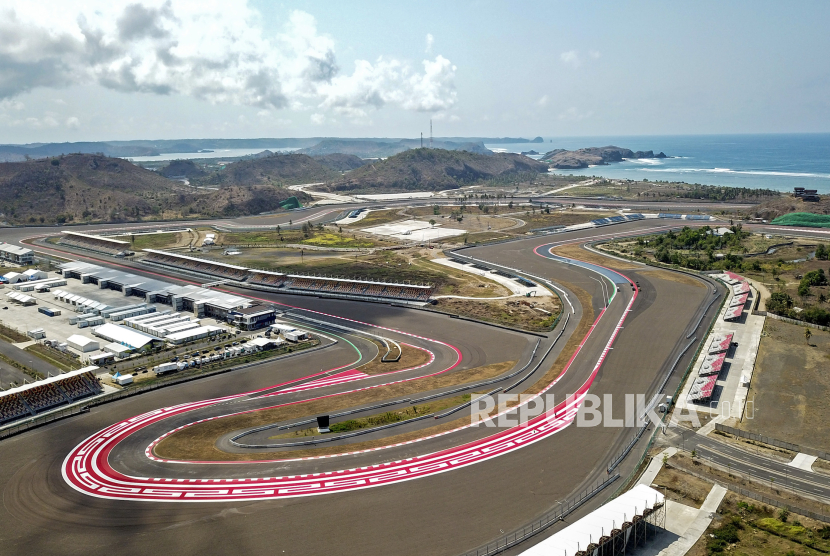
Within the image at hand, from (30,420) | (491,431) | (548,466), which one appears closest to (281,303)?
(30,420)

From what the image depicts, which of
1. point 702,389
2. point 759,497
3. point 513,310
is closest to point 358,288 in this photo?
point 513,310

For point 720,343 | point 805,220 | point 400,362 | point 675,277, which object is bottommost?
point 400,362

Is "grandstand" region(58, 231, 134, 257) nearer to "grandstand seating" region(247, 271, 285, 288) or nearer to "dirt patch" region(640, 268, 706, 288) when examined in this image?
"grandstand seating" region(247, 271, 285, 288)

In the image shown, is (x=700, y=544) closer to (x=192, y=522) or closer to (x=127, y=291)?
(x=192, y=522)

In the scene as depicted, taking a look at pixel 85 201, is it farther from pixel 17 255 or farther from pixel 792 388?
pixel 792 388

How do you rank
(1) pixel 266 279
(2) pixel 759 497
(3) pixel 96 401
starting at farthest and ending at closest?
(1) pixel 266 279
(3) pixel 96 401
(2) pixel 759 497

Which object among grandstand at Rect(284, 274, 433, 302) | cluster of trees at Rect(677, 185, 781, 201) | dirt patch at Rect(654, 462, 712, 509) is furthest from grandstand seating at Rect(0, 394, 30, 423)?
cluster of trees at Rect(677, 185, 781, 201)

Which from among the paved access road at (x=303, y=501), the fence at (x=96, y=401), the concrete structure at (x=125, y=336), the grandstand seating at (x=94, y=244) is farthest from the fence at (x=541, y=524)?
the grandstand seating at (x=94, y=244)
